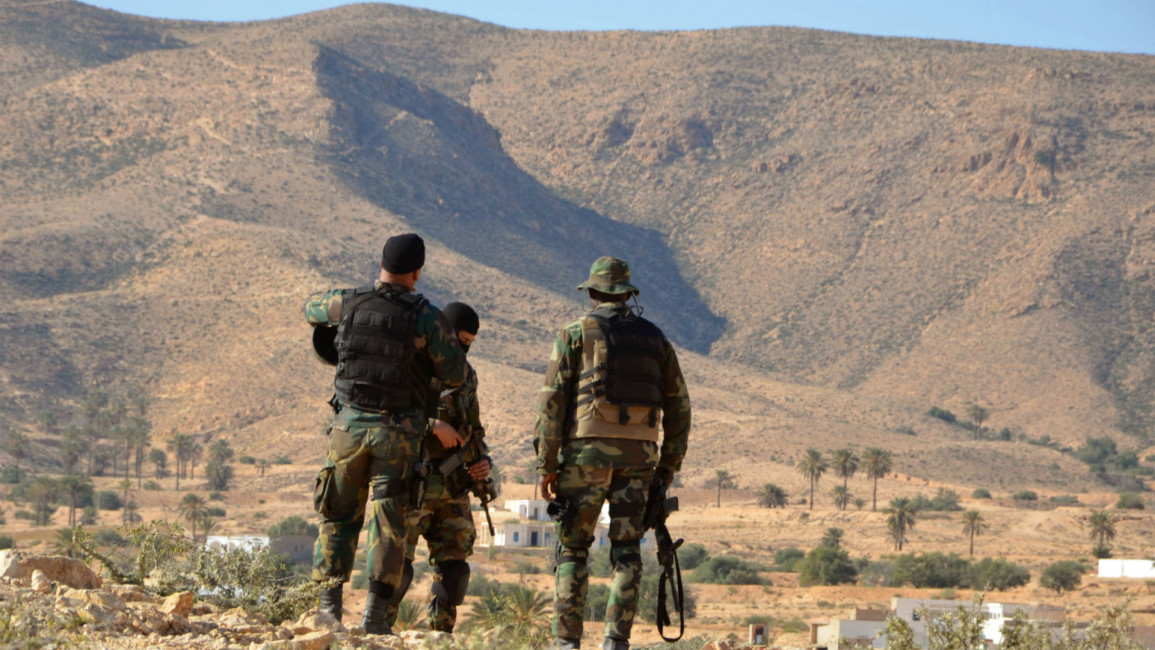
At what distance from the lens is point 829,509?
65000 mm

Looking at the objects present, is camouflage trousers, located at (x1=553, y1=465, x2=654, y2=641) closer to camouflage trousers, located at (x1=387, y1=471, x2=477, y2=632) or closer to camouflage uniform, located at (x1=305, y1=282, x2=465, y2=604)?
camouflage trousers, located at (x1=387, y1=471, x2=477, y2=632)

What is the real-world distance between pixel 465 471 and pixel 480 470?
8 cm

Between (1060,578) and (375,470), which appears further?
(1060,578)

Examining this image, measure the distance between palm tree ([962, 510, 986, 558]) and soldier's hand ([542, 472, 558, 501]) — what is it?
155 ft

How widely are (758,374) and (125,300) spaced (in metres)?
39.4

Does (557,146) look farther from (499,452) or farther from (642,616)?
(642,616)

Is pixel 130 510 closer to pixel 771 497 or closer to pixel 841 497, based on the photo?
pixel 771 497

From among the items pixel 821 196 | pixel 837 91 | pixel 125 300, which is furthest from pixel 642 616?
pixel 837 91

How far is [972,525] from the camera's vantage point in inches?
2147

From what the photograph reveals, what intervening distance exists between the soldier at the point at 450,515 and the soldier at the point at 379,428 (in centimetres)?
46

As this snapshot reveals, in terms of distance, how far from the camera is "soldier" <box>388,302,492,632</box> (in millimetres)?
8281

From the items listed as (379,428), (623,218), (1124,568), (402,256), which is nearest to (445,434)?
(379,428)

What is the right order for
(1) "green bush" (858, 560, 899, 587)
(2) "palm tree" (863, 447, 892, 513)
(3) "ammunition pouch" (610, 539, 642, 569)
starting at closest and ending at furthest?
1. (3) "ammunition pouch" (610, 539, 642, 569)
2. (1) "green bush" (858, 560, 899, 587)
3. (2) "palm tree" (863, 447, 892, 513)

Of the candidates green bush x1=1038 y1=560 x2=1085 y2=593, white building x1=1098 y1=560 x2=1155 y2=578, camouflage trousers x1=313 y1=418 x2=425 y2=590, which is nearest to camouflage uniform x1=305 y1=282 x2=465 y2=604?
camouflage trousers x1=313 y1=418 x2=425 y2=590
